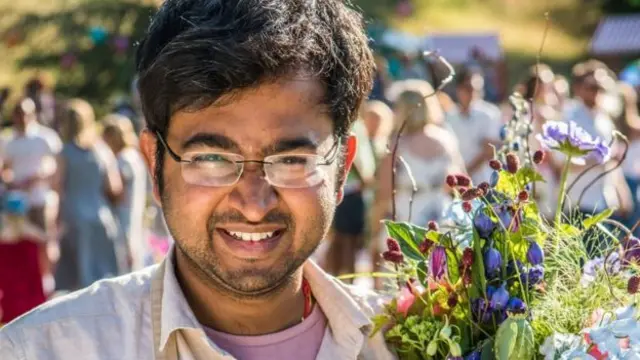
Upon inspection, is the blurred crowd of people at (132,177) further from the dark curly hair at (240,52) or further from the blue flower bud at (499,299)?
the blue flower bud at (499,299)

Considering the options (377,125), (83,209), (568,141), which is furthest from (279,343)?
(377,125)

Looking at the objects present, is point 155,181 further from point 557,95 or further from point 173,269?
point 557,95

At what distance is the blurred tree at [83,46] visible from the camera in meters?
19.0

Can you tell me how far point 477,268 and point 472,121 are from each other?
7.70 meters

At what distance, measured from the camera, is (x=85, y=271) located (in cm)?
982

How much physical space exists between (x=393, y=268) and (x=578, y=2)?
2913 centimetres

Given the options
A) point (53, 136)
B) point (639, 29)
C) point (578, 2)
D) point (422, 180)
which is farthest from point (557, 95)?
point (578, 2)

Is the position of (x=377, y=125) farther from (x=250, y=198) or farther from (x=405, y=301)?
(x=250, y=198)

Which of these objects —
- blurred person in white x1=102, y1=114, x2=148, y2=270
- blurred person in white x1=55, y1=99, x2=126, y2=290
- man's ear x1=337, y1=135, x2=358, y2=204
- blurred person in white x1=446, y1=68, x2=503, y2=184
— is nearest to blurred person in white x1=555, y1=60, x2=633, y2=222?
blurred person in white x1=446, y1=68, x2=503, y2=184

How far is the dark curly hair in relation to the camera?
2658 mm

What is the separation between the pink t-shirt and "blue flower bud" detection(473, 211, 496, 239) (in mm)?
439

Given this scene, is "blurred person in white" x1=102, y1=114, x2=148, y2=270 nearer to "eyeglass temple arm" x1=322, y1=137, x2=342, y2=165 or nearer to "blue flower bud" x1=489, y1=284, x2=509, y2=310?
"eyeglass temple arm" x1=322, y1=137, x2=342, y2=165

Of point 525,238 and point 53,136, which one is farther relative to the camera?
point 53,136

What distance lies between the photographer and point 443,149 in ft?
28.0
